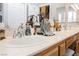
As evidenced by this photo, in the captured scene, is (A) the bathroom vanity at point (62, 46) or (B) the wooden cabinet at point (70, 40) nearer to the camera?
(A) the bathroom vanity at point (62, 46)

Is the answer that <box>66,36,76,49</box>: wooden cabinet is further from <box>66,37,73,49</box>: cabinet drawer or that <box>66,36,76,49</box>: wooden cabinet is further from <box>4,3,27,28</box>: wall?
<box>4,3,27,28</box>: wall

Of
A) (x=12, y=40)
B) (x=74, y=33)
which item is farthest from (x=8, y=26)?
(x=74, y=33)

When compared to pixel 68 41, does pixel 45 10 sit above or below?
above

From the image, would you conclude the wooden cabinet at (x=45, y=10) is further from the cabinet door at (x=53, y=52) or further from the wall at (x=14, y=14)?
the cabinet door at (x=53, y=52)

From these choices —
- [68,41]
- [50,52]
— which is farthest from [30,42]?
[68,41]

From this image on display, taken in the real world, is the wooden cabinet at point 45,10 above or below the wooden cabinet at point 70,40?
above

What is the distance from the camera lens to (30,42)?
1.40 meters

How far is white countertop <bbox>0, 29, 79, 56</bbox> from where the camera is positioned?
3.81 feet

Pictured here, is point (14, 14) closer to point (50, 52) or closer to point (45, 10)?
point (45, 10)

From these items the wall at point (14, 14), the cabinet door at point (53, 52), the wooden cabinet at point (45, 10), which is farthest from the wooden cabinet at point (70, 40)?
the wall at point (14, 14)

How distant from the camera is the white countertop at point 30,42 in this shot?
1162 millimetres

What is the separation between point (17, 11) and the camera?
1343 mm

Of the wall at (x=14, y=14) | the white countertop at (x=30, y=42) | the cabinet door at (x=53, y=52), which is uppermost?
the wall at (x=14, y=14)

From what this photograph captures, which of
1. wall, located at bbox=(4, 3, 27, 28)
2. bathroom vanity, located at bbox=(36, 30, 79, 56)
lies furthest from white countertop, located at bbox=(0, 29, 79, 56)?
wall, located at bbox=(4, 3, 27, 28)
